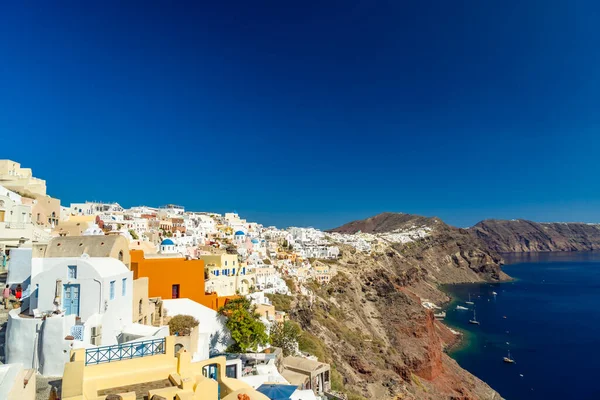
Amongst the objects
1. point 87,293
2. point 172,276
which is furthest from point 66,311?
point 172,276

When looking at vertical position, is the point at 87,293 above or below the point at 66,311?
above

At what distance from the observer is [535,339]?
67500 mm

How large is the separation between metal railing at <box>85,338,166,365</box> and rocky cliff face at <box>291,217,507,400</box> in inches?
841

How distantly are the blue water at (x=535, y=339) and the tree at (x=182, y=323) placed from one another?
144 ft

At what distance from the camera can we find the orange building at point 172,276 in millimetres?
23797

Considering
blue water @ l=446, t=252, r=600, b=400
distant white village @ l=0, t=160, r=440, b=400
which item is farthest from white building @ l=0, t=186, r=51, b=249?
blue water @ l=446, t=252, r=600, b=400

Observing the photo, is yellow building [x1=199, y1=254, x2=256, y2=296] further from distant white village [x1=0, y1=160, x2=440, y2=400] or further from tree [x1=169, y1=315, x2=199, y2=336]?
tree [x1=169, y1=315, x2=199, y2=336]

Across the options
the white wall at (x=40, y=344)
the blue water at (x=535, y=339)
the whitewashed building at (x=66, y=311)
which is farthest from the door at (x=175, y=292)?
the blue water at (x=535, y=339)

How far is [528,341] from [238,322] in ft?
215

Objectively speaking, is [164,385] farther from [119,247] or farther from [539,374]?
[539,374]

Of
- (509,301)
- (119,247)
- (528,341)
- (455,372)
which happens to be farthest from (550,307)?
(119,247)

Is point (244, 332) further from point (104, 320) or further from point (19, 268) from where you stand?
point (19, 268)

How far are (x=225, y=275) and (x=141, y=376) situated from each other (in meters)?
26.4

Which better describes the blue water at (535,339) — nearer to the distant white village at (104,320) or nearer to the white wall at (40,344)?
the distant white village at (104,320)
